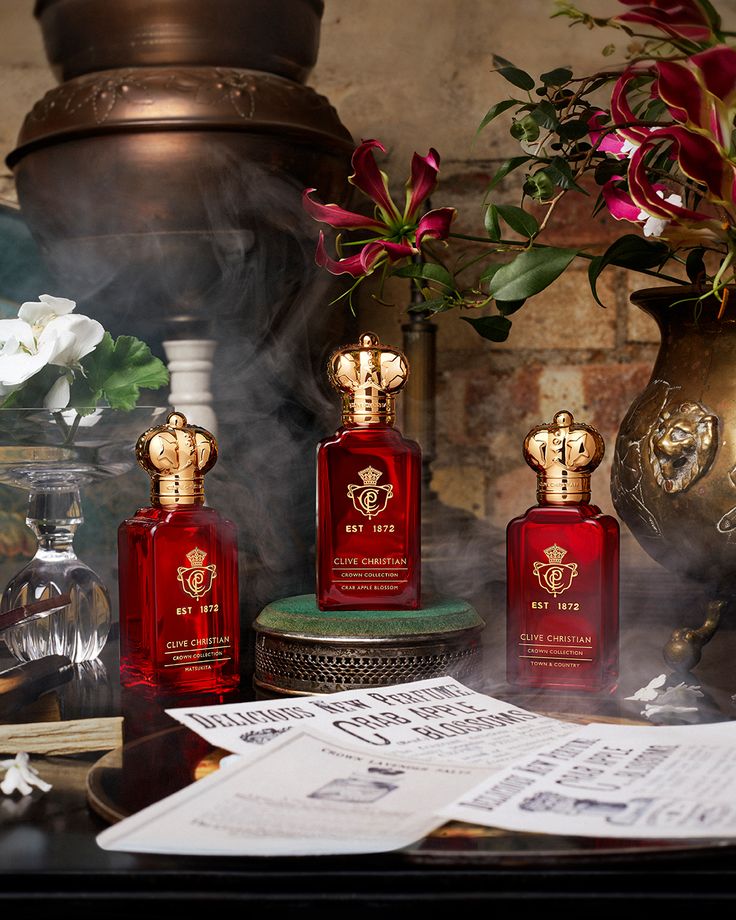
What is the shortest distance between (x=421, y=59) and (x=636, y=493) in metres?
0.84

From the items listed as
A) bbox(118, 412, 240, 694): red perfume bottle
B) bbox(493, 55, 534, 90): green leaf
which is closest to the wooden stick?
bbox(118, 412, 240, 694): red perfume bottle

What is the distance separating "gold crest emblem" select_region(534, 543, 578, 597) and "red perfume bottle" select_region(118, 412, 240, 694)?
25 centimetres

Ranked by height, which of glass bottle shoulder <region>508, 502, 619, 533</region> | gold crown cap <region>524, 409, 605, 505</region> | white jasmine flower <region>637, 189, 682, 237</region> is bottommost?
glass bottle shoulder <region>508, 502, 619, 533</region>

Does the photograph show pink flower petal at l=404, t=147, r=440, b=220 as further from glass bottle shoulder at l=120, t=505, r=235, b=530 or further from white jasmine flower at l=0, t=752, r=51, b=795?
white jasmine flower at l=0, t=752, r=51, b=795

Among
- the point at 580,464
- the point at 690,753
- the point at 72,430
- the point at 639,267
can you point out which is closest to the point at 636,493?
the point at 580,464

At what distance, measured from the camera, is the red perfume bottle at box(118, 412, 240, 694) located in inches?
32.7

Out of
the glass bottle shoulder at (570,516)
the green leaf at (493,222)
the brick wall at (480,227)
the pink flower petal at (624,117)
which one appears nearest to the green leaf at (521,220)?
the green leaf at (493,222)

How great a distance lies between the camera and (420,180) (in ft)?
2.82

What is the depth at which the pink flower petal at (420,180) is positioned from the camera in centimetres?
86

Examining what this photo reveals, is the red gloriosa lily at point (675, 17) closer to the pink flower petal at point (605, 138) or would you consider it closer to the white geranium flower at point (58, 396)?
the pink flower petal at point (605, 138)

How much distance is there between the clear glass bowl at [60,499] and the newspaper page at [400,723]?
0.26 meters

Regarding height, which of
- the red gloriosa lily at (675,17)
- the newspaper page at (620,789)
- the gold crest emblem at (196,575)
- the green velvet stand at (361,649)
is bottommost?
the newspaper page at (620,789)

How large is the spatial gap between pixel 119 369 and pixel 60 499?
0.42 feet

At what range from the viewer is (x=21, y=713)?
2.52 feet
